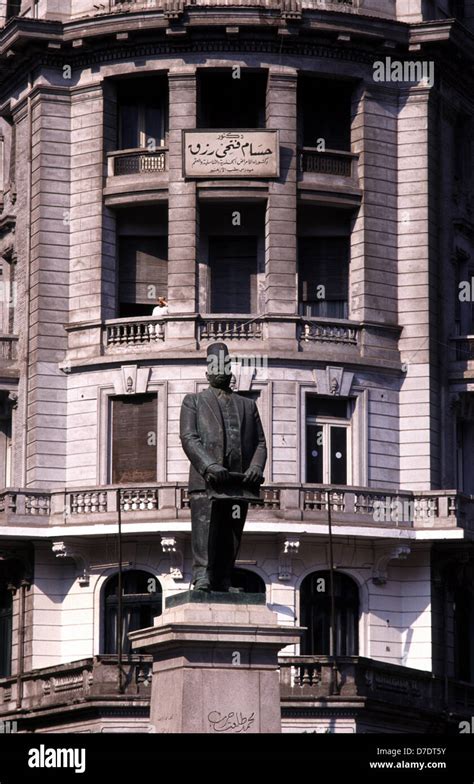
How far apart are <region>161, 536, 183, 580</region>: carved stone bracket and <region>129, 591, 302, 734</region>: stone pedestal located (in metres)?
24.5

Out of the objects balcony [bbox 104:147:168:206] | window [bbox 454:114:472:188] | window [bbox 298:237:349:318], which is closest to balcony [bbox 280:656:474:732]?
window [bbox 298:237:349:318]

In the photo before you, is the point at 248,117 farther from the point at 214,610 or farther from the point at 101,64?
the point at 214,610

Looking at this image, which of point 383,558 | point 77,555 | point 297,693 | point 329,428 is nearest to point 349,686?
point 297,693

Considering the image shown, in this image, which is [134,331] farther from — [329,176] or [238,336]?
[329,176]

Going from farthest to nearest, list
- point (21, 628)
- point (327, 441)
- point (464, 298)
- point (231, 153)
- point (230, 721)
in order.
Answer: point (464, 298) → point (21, 628) → point (231, 153) → point (327, 441) → point (230, 721)

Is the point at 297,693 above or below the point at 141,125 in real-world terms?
below

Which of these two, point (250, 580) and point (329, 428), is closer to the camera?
point (250, 580)

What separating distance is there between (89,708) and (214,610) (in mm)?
22515

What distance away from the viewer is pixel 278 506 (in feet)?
206

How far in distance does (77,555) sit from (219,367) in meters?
26.1

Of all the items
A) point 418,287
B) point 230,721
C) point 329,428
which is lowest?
point 230,721

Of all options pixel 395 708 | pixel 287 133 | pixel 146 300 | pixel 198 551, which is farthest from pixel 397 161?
pixel 198 551

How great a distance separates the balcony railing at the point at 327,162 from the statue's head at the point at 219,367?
88.7ft

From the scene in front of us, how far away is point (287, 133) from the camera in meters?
65.1
